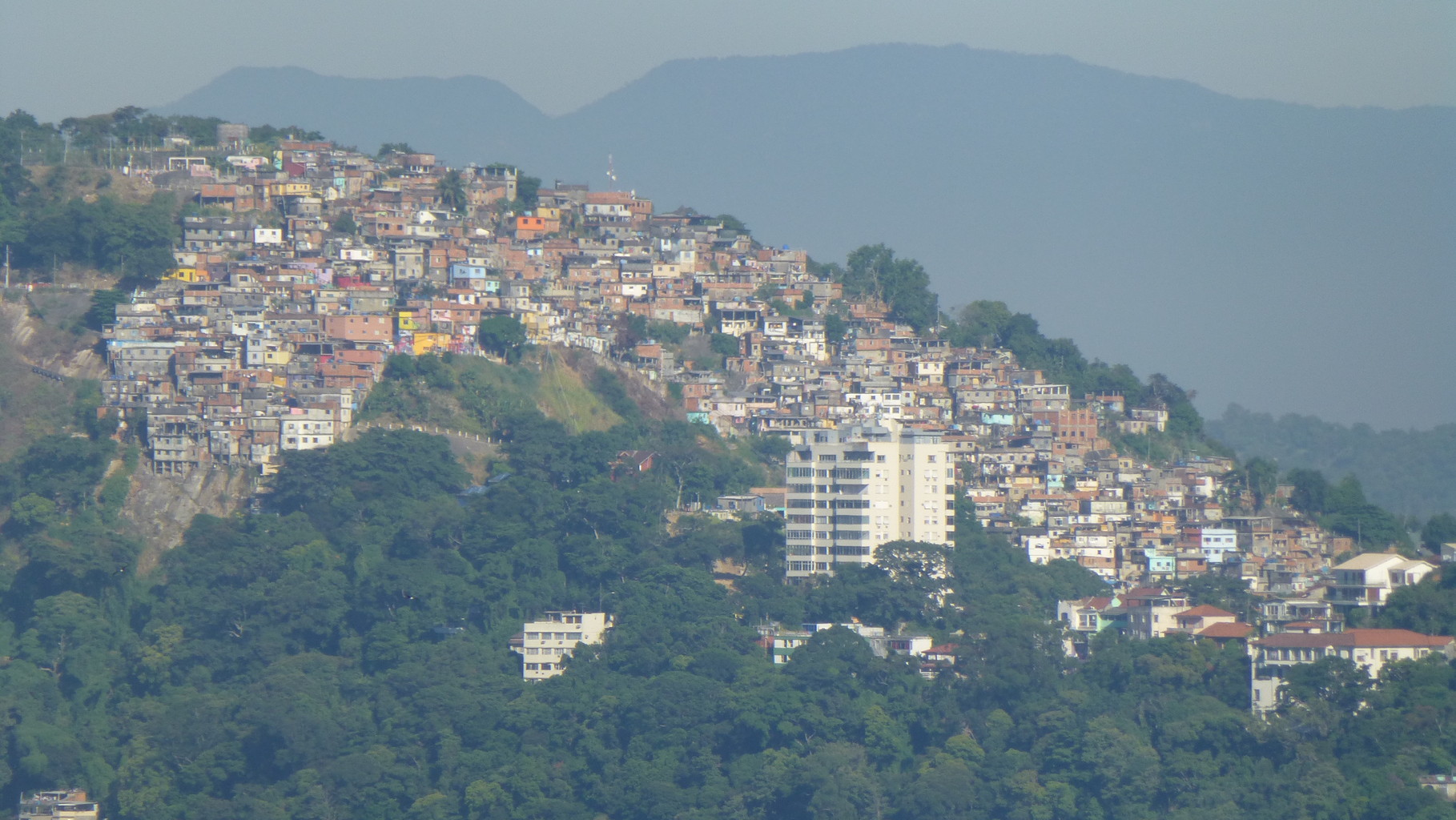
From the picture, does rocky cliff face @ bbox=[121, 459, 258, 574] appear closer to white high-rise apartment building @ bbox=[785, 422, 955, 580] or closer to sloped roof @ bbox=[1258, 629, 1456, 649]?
white high-rise apartment building @ bbox=[785, 422, 955, 580]

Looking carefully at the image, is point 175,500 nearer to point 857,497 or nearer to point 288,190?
point 288,190

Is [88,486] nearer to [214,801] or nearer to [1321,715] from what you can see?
[214,801]

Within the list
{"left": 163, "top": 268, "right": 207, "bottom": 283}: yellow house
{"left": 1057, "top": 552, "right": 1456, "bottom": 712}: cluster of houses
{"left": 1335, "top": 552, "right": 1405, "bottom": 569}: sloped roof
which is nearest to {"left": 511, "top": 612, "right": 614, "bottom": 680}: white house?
{"left": 1057, "top": 552, "right": 1456, "bottom": 712}: cluster of houses

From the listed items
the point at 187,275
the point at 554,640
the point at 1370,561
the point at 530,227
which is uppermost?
the point at 530,227

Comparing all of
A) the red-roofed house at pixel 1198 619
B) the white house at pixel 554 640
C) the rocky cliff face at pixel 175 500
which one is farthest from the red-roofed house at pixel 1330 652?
the rocky cliff face at pixel 175 500

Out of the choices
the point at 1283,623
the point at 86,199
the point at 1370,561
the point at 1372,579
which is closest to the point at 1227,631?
the point at 1283,623
